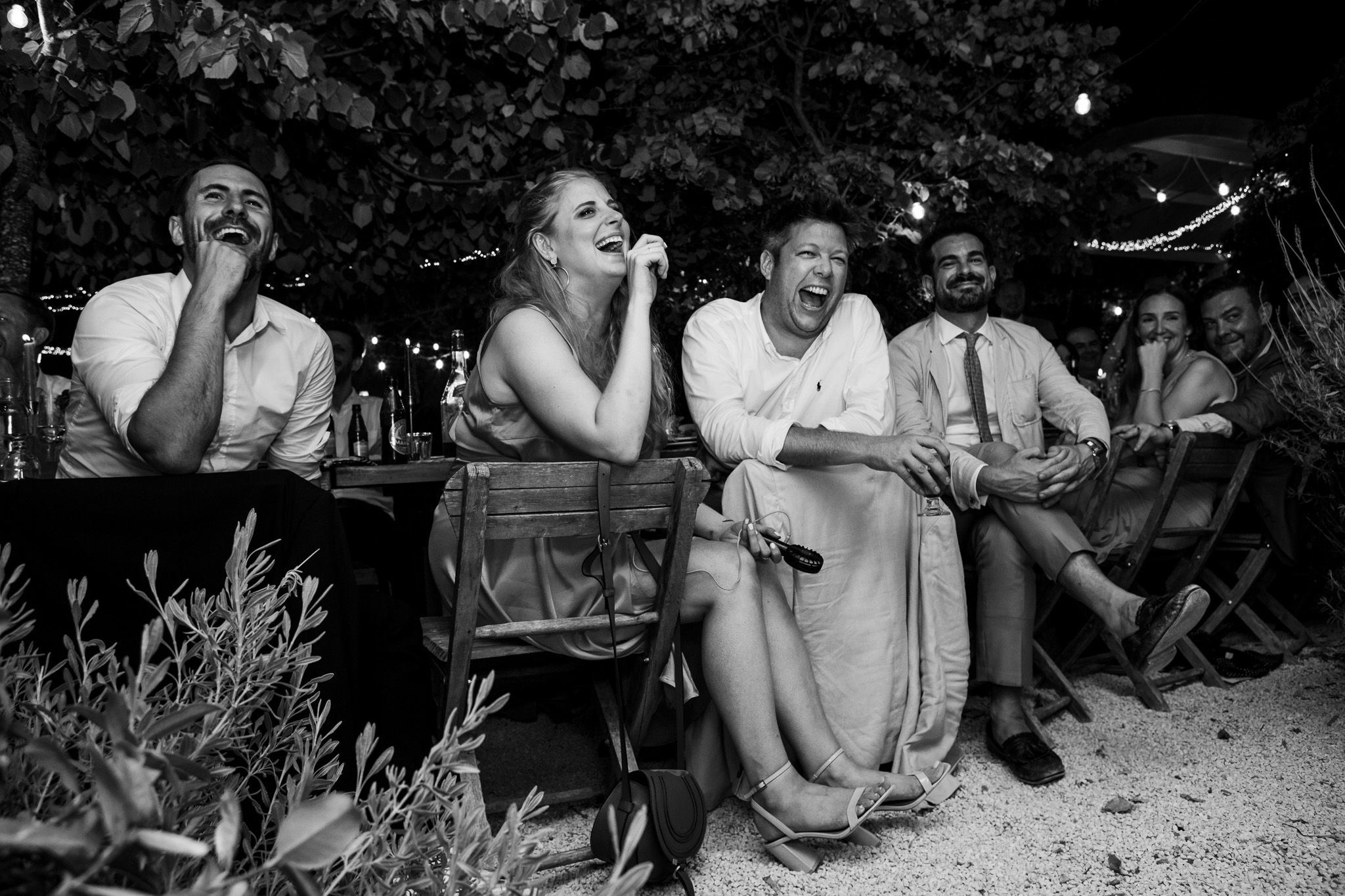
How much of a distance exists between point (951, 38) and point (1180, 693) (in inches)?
116

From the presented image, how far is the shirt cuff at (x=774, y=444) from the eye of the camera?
2.63 metres

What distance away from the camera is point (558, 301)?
96.2 inches

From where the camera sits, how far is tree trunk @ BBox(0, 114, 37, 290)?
10.4ft

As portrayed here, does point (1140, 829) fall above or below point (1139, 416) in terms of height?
below

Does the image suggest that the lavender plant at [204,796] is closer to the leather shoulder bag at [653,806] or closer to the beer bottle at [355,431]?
the leather shoulder bag at [653,806]

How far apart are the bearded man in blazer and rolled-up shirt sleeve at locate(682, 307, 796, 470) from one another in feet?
1.92

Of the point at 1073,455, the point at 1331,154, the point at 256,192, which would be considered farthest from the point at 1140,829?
the point at 1331,154

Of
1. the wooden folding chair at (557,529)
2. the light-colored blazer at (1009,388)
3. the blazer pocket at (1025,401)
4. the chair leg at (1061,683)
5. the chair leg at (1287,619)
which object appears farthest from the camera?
the chair leg at (1287,619)

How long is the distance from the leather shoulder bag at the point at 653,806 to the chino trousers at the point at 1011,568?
132 cm

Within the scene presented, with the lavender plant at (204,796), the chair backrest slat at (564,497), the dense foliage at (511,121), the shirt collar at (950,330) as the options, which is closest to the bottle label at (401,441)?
the dense foliage at (511,121)

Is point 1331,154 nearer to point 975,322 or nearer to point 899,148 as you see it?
point 899,148

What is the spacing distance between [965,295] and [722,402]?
1.18m

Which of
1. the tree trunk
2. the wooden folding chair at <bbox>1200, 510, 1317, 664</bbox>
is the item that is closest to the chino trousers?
the wooden folding chair at <bbox>1200, 510, 1317, 664</bbox>

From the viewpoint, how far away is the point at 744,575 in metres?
2.21
